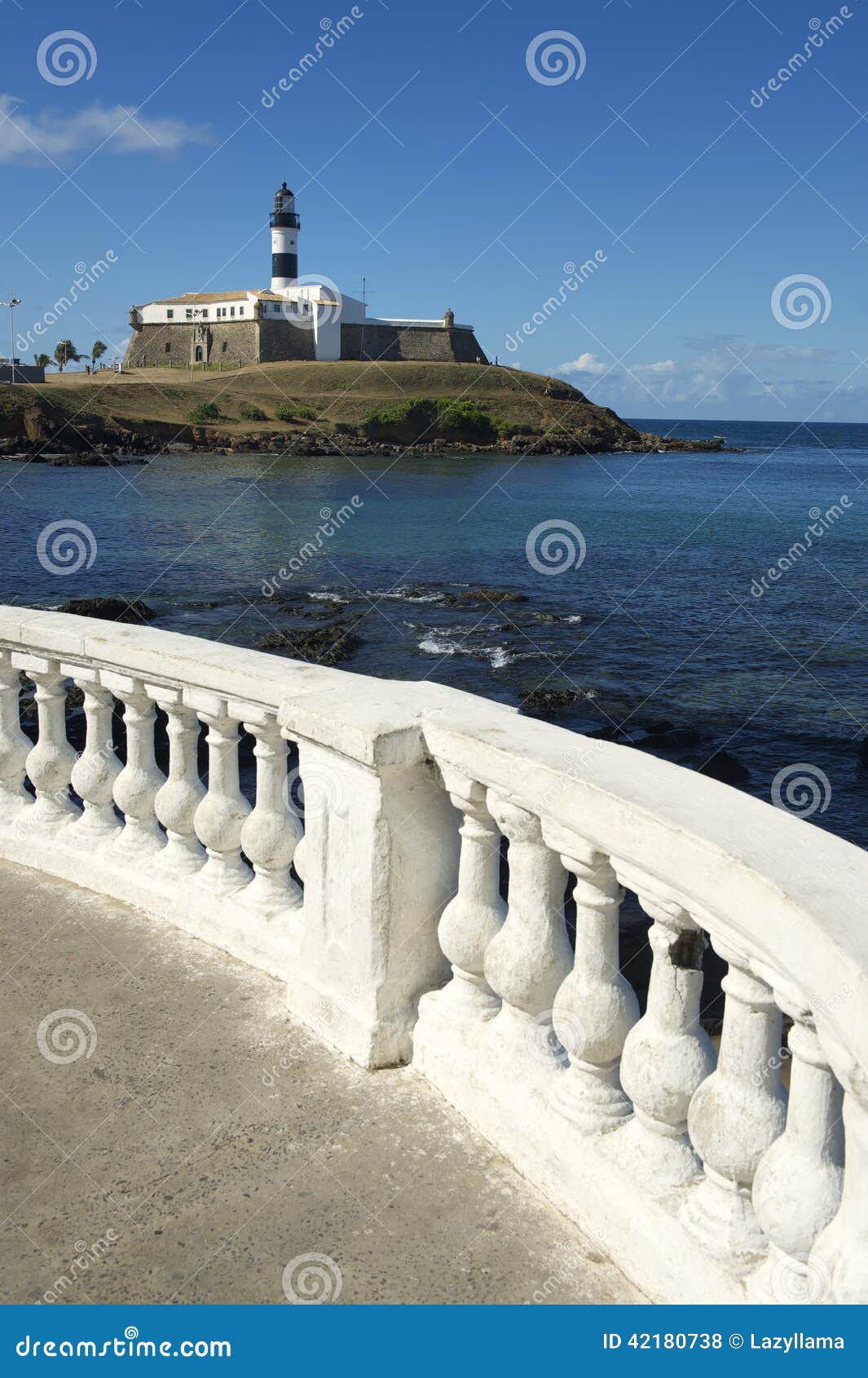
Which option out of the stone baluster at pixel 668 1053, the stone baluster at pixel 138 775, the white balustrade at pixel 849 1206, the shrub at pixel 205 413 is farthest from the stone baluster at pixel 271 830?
the shrub at pixel 205 413

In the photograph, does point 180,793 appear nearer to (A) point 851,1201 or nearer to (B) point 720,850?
(B) point 720,850

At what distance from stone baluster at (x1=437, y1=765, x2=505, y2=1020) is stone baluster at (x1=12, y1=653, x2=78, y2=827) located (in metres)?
2.22

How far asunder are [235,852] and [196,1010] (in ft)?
2.31

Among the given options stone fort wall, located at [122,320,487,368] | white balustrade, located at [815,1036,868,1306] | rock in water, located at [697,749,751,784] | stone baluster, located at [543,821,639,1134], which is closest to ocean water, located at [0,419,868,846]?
rock in water, located at [697,749,751,784]

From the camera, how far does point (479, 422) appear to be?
96.6 meters

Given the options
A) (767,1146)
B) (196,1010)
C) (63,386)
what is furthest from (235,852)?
(63,386)


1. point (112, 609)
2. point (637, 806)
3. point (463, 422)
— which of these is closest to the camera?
point (637, 806)

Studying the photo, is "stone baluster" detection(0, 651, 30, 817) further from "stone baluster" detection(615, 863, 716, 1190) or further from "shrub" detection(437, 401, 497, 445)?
"shrub" detection(437, 401, 497, 445)

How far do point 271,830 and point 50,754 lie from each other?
138 centimetres

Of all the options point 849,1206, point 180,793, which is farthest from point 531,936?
point 180,793

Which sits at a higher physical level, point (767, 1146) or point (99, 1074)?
point (767, 1146)

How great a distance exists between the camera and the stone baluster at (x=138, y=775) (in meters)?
4.38

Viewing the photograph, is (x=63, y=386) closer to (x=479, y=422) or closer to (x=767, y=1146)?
(x=479, y=422)

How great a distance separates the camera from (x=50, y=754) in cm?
489
